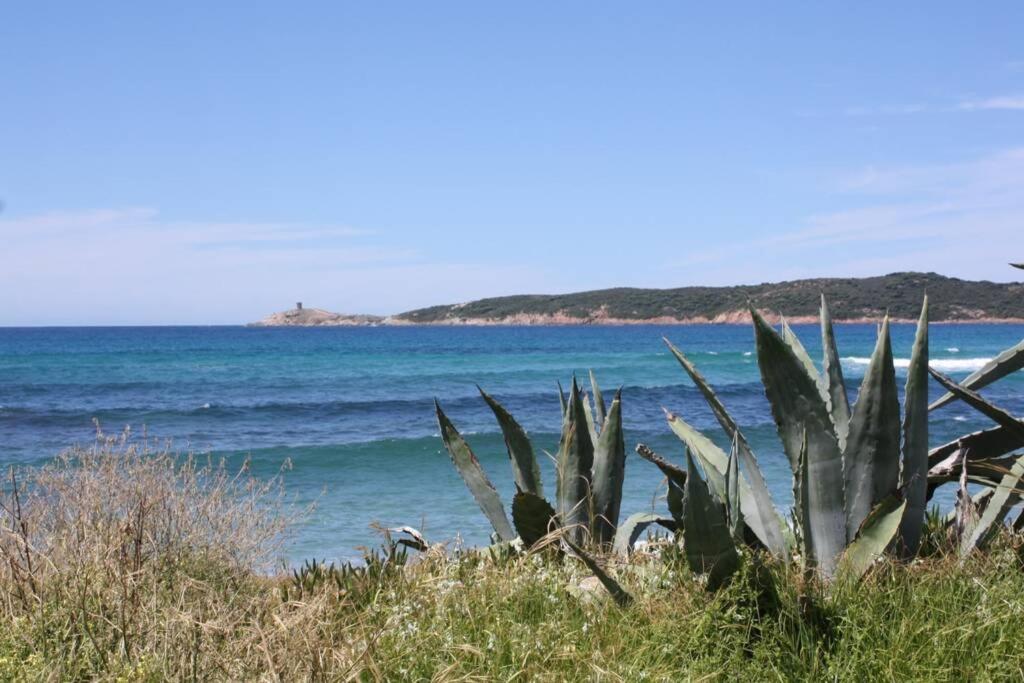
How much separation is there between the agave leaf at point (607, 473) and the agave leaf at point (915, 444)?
1130mm

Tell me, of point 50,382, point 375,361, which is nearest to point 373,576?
point 50,382

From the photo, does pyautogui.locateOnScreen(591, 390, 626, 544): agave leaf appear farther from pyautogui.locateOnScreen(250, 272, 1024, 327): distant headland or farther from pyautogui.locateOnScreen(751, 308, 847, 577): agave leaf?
pyautogui.locateOnScreen(250, 272, 1024, 327): distant headland

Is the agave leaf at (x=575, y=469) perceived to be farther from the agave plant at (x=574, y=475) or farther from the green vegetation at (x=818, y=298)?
the green vegetation at (x=818, y=298)

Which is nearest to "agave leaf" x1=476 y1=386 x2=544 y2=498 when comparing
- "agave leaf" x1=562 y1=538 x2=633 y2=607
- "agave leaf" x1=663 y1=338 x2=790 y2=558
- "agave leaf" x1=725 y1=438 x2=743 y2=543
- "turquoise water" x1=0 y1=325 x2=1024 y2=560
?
"turquoise water" x1=0 y1=325 x2=1024 y2=560

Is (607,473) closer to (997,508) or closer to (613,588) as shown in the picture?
(613,588)

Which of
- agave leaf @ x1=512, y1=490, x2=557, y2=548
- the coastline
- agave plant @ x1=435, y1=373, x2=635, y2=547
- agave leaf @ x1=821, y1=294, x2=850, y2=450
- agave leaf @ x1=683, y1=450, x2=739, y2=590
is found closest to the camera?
agave leaf @ x1=683, y1=450, x2=739, y2=590

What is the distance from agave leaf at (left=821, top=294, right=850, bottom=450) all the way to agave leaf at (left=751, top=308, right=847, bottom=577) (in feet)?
0.34

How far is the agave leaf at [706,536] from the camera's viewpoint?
303cm

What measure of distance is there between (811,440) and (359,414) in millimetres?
22237

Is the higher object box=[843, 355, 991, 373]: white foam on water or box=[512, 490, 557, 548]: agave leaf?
box=[512, 490, 557, 548]: agave leaf

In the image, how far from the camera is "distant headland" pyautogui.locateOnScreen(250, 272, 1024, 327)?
8225cm

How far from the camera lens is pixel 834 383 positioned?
351cm

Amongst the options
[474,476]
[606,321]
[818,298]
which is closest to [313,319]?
[606,321]

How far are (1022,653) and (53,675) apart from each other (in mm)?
2895
